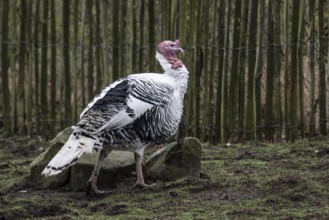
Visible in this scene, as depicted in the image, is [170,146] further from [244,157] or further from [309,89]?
[309,89]

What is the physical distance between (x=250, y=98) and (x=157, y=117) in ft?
8.63

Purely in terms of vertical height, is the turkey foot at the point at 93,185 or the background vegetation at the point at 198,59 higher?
the background vegetation at the point at 198,59

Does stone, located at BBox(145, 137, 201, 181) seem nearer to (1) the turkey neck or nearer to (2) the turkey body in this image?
(2) the turkey body

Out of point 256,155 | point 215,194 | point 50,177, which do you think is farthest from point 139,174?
point 256,155

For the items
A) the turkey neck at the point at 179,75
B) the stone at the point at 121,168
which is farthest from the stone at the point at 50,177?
the turkey neck at the point at 179,75

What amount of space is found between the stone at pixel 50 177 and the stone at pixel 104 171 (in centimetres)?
14

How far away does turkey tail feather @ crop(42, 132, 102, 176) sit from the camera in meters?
6.66

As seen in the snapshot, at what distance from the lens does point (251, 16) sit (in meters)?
9.51

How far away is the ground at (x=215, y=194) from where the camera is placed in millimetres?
6203

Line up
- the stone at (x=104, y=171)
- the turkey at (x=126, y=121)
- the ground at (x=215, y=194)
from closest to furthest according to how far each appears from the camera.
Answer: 1. the ground at (x=215, y=194)
2. the turkey at (x=126, y=121)
3. the stone at (x=104, y=171)

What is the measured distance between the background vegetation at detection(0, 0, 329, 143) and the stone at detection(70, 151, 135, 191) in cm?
235

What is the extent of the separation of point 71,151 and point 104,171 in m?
0.84

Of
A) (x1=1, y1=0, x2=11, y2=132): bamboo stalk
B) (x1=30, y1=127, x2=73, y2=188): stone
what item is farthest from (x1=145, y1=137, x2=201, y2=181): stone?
(x1=1, y1=0, x2=11, y2=132): bamboo stalk

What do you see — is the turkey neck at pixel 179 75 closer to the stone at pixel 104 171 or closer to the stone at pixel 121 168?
the stone at pixel 121 168
